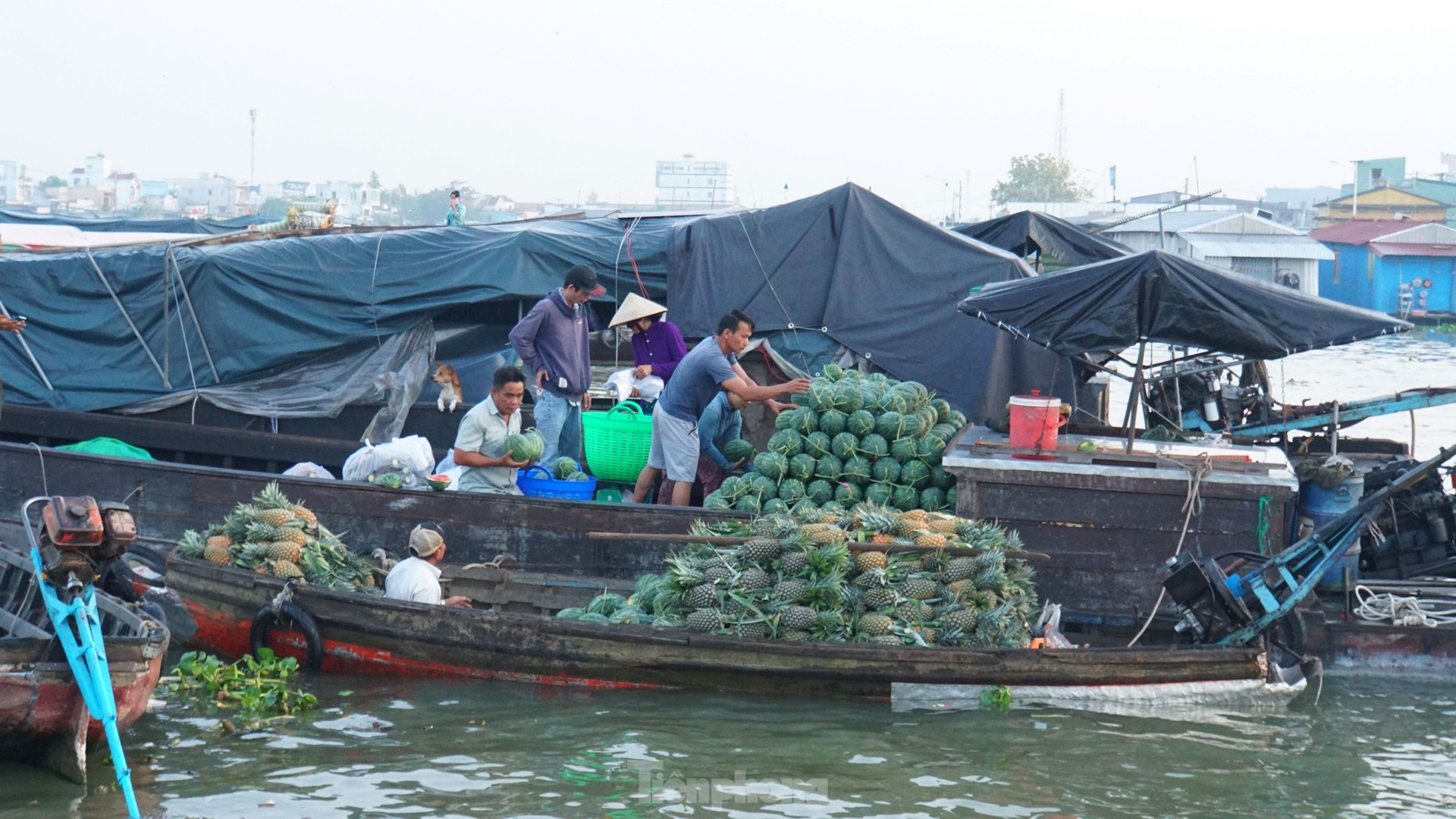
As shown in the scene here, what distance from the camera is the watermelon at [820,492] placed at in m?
8.23

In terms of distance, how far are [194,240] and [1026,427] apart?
6734 mm

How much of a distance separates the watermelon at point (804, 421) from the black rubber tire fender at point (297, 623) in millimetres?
3028

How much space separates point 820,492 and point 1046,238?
24.2ft

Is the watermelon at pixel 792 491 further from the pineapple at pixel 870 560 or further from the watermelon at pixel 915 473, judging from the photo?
the pineapple at pixel 870 560

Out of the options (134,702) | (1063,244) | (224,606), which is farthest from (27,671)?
(1063,244)

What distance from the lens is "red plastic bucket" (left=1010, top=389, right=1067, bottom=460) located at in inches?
324

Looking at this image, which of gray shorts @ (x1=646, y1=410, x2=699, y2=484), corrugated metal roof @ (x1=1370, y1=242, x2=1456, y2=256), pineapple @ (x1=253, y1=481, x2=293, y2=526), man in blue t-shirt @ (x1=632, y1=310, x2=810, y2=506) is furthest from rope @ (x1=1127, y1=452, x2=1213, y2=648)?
corrugated metal roof @ (x1=1370, y1=242, x2=1456, y2=256)

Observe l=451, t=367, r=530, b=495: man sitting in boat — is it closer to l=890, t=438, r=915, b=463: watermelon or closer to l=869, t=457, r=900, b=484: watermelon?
l=869, t=457, r=900, b=484: watermelon

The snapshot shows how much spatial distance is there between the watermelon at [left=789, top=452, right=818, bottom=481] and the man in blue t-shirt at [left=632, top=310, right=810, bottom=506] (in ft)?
1.50

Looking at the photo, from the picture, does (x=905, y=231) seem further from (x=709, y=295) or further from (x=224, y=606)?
(x=224, y=606)

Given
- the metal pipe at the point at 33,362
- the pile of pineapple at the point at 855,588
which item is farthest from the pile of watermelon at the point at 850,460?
the metal pipe at the point at 33,362

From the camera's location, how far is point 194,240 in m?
10.9

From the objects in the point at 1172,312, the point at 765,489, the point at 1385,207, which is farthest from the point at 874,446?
the point at 1385,207

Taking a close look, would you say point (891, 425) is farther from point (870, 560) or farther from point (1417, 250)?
point (1417, 250)
